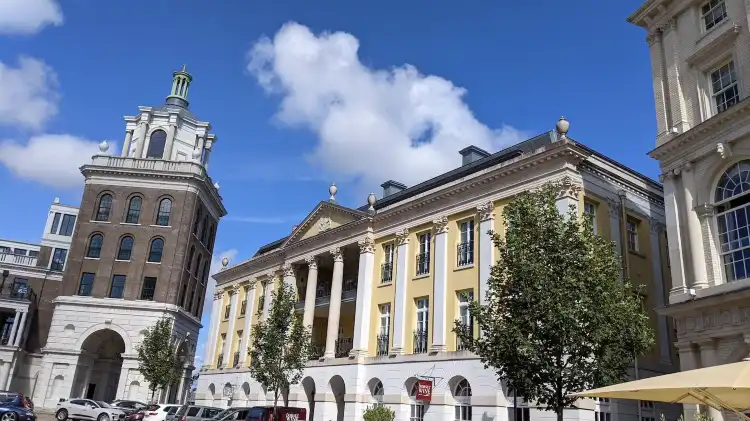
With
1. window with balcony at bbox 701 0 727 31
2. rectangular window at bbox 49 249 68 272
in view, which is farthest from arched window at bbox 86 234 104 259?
window with balcony at bbox 701 0 727 31

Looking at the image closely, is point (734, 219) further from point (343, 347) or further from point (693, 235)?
point (343, 347)

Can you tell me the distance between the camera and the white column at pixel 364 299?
30.1 m

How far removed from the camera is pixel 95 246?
5006 cm

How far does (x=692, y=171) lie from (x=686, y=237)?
2.19 m

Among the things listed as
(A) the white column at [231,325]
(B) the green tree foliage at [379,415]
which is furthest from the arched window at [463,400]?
(A) the white column at [231,325]

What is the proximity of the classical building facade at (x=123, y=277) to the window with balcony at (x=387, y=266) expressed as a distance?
24.7m

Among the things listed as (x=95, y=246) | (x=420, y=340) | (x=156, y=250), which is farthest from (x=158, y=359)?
(x=420, y=340)

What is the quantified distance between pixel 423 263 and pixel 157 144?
119 ft

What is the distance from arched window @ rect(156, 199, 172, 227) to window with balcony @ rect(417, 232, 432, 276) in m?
30.0

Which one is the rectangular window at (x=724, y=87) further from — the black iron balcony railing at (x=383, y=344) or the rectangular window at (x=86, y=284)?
the rectangular window at (x=86, y=284)

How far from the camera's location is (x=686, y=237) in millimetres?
18953

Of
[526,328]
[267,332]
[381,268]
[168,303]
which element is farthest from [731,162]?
[168,303]

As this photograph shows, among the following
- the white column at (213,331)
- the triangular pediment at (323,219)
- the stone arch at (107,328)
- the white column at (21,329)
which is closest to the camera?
the triangular pediment at (323,219)

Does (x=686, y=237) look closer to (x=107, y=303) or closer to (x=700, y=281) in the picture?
(x=700, y=281)
